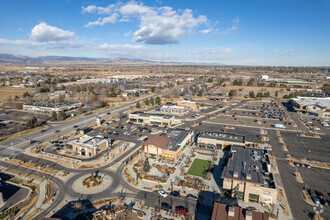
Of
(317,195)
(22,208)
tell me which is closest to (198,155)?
(317,195)

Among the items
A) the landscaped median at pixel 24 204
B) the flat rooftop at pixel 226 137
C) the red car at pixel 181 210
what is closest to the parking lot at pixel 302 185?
the flat rooftop at pixel 226 137

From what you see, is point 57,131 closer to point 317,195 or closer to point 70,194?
point 70,194

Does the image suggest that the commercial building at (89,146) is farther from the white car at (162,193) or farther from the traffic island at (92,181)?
the white car at (162,193)

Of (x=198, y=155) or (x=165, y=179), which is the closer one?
(x=165, y=179)

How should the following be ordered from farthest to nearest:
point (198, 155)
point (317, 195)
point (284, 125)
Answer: point (284, 125) < point (198, 155) < point (317, 195)

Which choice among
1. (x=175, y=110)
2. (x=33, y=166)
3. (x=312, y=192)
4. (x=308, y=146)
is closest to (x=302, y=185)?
(x=312, y=192)

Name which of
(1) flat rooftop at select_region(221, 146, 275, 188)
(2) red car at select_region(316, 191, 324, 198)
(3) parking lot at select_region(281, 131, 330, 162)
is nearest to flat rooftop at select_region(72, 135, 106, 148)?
(1) flat rooftop at select_region(221, 146, 275, 188)
